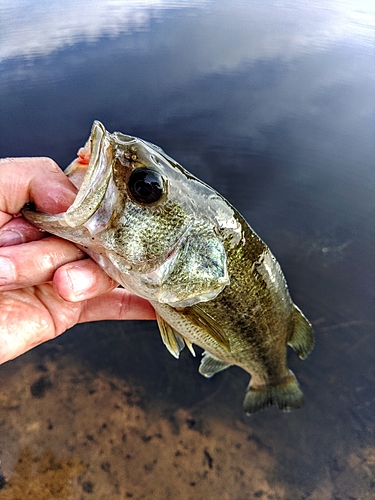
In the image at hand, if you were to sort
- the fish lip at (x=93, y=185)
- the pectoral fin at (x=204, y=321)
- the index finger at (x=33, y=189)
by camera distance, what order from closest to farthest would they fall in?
the fish lip at (x=93, y=185), the index finger at (x=33, y=189), the pectoral fin at (x=204, y=321)

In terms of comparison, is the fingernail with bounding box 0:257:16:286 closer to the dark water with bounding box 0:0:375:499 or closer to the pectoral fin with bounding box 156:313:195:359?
the pectoral fin with bounding box 156:313:195:359

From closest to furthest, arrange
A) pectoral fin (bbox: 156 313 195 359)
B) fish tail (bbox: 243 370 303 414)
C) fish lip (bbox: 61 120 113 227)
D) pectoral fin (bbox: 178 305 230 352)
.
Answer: fish lip (bbox: 61 120 113 227) → pectoral fin (bbox: 178 305 230 352) → pectoral fin (bbox: 156 313 195 359) → fish tail (bbox: 243 370 303 414)

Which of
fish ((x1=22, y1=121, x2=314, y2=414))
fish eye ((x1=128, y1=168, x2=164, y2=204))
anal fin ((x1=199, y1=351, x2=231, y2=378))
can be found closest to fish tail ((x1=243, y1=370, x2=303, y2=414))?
anal fin ((x1=199, y1=351, x2=231, y2=378))

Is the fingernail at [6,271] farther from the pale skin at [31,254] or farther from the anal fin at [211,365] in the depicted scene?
the anal fin at [211,365]

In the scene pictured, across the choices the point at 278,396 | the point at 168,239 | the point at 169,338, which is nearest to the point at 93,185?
the point at 168,239

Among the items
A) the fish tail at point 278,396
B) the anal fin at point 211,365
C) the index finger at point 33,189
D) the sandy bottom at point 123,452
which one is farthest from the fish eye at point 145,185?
the sandy bottom at point 123,452

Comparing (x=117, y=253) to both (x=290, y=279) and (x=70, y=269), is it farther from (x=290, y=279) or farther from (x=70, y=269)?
(x=290, y=279)

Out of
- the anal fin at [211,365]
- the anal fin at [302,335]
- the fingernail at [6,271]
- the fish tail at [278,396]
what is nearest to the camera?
the fingernail at [6,271]
